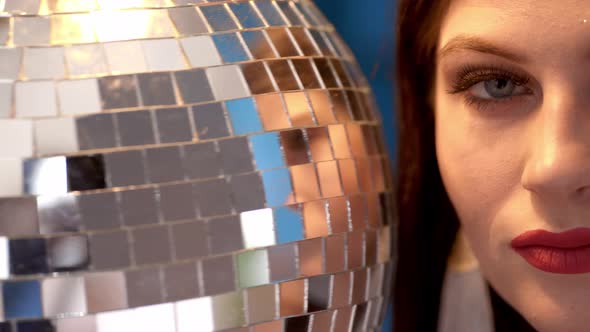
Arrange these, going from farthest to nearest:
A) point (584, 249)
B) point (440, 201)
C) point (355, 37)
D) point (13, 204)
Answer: point (355, 37) → point (440, 201) → point (584, 249) → point (13, 204)

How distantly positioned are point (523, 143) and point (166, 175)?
0.85 ft

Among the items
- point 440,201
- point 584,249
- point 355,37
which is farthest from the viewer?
point 355,37

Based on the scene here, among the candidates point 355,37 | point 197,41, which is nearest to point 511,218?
point 197,41

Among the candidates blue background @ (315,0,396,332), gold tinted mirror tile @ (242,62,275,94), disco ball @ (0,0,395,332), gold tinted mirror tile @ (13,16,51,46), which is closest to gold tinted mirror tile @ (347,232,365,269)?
disco ball @ (0,0,395,332)

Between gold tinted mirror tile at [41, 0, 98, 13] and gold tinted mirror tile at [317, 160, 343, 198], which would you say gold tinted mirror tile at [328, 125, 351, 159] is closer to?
gold tinted mirror tile at [317, 160, 343, 198]

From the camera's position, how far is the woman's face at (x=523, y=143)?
0.54 metres

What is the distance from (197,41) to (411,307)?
45 cm

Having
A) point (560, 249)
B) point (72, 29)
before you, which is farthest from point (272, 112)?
point (560, 249)

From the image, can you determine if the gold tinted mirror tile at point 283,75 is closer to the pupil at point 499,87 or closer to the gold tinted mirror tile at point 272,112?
the gold tinted mirror tile at point 272,112

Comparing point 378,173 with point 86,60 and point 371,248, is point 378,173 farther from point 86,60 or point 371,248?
point 86,60

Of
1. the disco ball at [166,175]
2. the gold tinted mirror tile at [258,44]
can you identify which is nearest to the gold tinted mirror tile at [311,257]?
the disco ball at [166,175]

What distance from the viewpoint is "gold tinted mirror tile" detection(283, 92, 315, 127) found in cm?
50

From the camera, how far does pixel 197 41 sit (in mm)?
487

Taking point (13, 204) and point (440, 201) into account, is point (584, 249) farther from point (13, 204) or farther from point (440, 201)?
point (13, 204)
